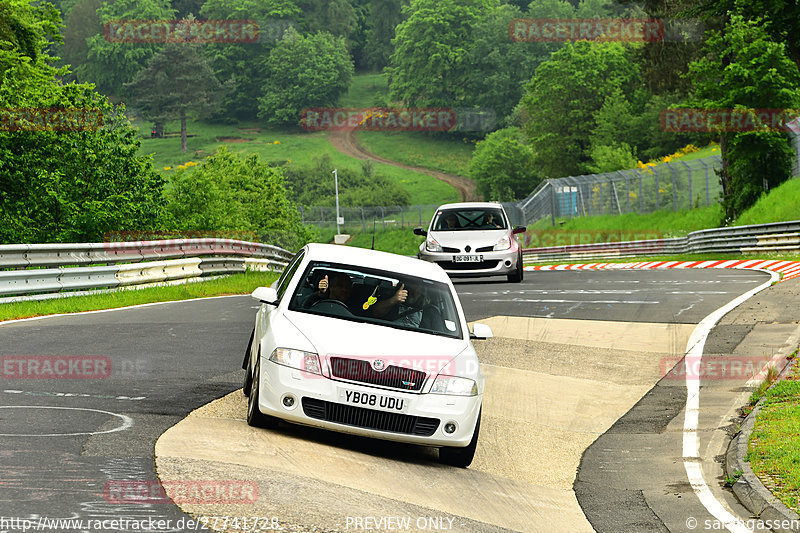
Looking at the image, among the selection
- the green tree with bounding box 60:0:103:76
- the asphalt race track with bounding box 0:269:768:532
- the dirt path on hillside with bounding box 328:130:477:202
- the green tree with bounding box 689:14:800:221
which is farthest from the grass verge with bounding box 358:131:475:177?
the asphalt race track with bounding box 0:269:768:532

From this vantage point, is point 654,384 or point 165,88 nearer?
point 654,384

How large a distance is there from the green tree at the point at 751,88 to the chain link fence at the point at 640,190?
5.02 metres

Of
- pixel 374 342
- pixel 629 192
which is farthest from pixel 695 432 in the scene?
pixel 629 192

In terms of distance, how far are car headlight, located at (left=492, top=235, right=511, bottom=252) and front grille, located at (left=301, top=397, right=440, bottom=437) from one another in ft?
50.2

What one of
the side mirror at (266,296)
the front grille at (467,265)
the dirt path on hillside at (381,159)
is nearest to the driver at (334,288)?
the side mirror at (266,296)

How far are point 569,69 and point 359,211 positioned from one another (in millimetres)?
25289

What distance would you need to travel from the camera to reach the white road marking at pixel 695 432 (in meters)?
7.11

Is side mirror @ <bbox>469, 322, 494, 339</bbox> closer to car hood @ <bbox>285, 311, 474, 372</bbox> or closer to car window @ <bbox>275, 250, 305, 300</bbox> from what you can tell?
car hood @ <bbox>285, 311, 474, 372</bbox>

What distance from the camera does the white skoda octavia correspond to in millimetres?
7941

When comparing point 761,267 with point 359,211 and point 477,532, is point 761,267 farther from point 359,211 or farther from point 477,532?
point 359,211

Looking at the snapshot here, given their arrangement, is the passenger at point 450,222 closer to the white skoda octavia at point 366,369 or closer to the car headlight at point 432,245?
the car headlight at point 432,245

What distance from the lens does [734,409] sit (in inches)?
417

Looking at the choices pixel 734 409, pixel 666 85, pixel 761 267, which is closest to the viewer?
pixel 734 409

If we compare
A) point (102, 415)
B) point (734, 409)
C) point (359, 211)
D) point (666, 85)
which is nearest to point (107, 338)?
point (102, 415)
